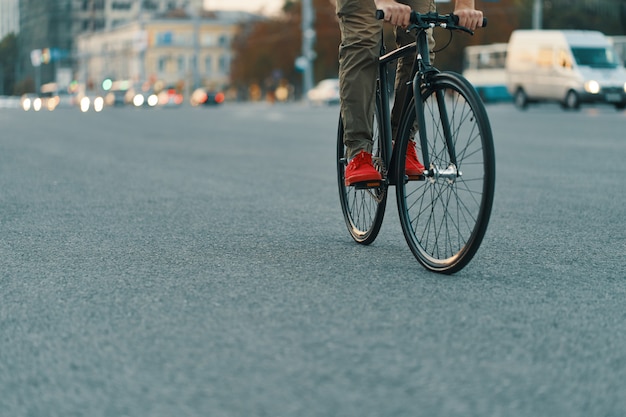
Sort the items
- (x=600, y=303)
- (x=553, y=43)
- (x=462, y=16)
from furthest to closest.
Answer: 1. (x=553, y=43)
2. (x=462, y=16)
3. (x=600, y=303)

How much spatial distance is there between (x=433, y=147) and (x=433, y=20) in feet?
1.75

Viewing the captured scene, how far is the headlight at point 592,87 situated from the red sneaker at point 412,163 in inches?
1132

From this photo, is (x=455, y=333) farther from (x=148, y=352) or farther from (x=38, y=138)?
(x=38, y=138)

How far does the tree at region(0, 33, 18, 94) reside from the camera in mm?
111450

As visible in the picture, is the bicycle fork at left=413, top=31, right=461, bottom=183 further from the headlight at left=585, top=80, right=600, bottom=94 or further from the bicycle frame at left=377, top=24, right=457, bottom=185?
the headlight at left=585, top=80, right=600, bottom=94

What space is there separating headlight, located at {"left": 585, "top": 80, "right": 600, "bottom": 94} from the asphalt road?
25.5m

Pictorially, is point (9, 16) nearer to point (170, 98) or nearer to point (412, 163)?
point (170, 98)

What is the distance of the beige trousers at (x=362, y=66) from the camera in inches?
203

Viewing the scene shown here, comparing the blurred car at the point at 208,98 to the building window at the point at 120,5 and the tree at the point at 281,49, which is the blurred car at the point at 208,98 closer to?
the tree at the point at 281,49

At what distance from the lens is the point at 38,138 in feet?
63.6

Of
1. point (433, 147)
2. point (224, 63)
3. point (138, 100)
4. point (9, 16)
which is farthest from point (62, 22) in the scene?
point (433, 147)

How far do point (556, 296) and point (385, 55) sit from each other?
1.55 m

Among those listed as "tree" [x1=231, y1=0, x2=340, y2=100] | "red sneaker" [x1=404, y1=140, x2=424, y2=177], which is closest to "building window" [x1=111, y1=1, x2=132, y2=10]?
"tree" [x1=231, y1=0, x2=340, y2=100]

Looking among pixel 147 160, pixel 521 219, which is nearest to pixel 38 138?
pixel 147 160
